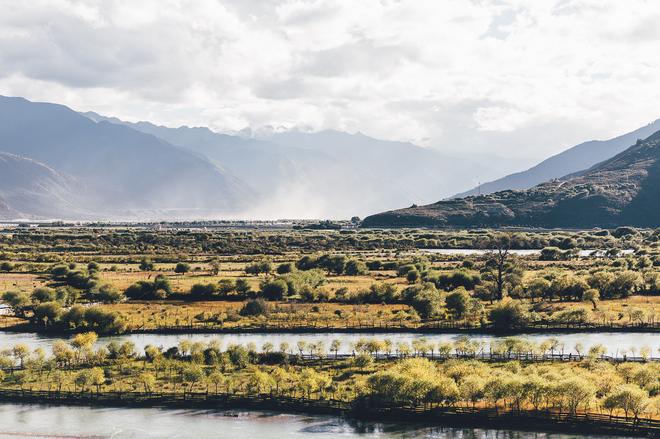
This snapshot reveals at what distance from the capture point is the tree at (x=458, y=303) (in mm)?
101062

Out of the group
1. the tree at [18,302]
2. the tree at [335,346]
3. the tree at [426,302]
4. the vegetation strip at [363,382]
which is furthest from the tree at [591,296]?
the tree at [18,302]

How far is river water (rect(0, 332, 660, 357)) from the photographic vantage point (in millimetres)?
84438

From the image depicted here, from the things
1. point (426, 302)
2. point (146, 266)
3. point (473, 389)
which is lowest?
point (473, 389)

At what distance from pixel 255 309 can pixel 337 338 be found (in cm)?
1870

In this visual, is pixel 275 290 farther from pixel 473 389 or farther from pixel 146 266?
pixel 473 389

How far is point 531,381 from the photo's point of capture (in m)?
59.8

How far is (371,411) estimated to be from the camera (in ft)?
203

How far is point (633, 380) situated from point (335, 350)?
30.3m

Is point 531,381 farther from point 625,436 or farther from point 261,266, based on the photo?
point 261,266

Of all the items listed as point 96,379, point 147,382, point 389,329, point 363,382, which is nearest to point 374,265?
point 389,329

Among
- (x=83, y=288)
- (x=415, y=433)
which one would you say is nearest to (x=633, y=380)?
(x=415, y=433)

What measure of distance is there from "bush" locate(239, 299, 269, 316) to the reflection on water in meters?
39.0

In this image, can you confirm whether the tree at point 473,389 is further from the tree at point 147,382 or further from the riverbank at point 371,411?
the tree at point 147,382

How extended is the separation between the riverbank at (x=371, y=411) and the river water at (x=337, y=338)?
1682 centimetres
